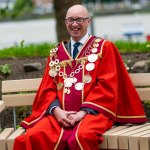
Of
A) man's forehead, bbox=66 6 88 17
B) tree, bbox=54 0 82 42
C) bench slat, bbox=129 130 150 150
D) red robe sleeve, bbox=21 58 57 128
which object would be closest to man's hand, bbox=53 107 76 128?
red robe sleeve, bbox=21 58 57 128

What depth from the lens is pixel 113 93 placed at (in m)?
6.40

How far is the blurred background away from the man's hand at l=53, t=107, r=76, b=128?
4.84 meters

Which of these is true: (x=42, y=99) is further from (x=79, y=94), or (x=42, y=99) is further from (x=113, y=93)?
(x=113, y=93)

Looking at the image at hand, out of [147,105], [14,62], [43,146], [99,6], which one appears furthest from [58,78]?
[99,6]

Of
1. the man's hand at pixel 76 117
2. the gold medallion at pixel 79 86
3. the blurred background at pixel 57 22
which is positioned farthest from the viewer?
the blurred background at pixel 57 22

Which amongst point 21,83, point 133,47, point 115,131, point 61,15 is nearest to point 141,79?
point 115,131

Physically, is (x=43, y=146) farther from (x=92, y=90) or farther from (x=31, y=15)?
(x=31, y=15)

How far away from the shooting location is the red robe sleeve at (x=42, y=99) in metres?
6.55

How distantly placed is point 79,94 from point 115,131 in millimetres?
486

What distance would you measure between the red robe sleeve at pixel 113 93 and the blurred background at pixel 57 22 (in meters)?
4.63

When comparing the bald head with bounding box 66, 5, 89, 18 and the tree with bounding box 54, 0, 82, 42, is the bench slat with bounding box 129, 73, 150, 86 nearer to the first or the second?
the bald head with bounding box 66, 5, 89, 18

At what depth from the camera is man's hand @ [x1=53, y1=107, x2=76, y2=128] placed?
6.29 meters

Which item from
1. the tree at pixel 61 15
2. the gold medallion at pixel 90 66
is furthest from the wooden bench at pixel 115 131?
the tree at pixel 61 15

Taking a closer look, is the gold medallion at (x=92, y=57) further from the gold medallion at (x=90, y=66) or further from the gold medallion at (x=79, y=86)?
the gold medallion at (x=79, y=86)
